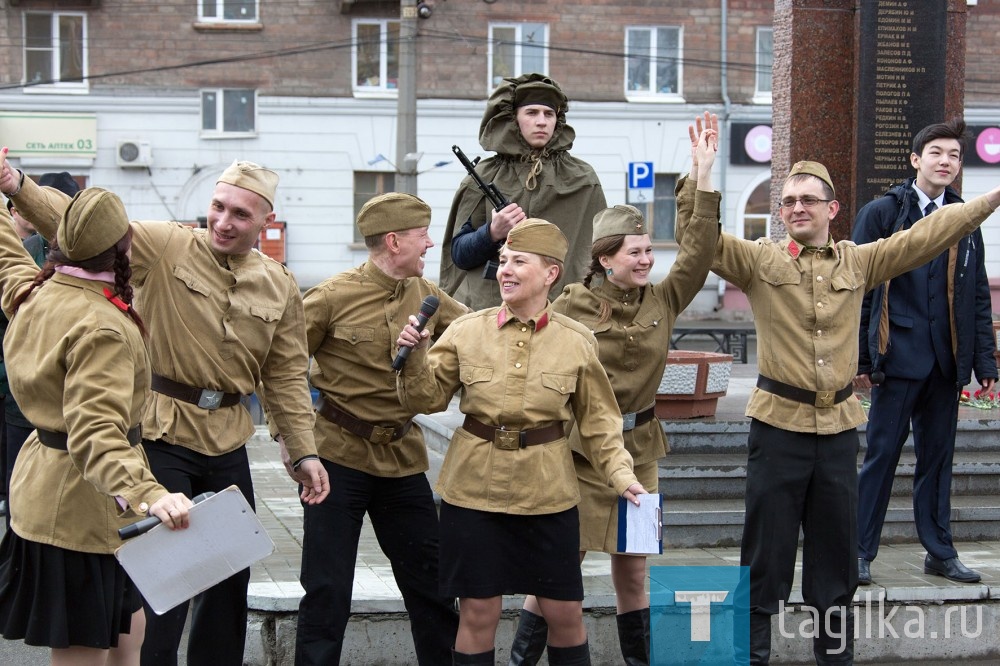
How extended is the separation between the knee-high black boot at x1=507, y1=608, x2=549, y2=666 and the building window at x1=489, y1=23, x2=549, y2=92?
23.2 metres

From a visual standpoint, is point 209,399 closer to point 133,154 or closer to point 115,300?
point 115,300

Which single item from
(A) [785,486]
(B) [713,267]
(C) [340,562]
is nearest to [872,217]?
(B) [713,267]

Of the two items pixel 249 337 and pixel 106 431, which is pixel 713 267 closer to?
pixel 249 337

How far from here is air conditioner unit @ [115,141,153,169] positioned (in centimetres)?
2605

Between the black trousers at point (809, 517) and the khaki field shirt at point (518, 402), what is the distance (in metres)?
0.91

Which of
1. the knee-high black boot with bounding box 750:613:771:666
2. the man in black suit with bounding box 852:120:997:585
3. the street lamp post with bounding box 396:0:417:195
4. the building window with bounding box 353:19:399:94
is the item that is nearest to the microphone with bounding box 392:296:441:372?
the knee-high black boot with bounding box 750:613:771:666

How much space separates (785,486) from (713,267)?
3.13ft

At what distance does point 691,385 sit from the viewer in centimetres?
775

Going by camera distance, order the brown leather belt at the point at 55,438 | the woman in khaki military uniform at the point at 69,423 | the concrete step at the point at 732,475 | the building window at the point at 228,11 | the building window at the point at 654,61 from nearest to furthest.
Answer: the woman in khaki military uniform at the point at 69,423, the brown leather belt at the point at 55,438, the concrete step at the point at 732,475, the building window at the point at 228,11, the building window at the point at 654,61

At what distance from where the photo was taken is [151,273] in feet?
14.8

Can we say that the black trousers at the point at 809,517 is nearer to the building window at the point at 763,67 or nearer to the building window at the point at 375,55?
the building window at the point at 375,55

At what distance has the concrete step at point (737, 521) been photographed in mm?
6875

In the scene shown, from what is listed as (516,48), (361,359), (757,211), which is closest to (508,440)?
(361,359)

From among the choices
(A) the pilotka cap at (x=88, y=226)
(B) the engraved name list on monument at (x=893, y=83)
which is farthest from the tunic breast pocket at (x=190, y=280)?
(B) the engraved name list on monument at (x=893, y=83)
